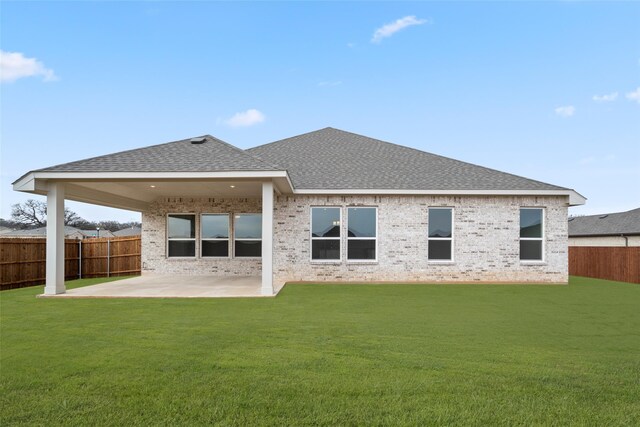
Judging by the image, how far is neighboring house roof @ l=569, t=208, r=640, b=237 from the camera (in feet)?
74.9

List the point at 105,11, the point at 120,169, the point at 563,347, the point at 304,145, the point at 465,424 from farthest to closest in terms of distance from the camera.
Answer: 1. the point at 304,145
2. the point at 105,11
3. the point at 120,169
4. the point at 563,347
5. the point at 465,424

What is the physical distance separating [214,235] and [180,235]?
1.43 m

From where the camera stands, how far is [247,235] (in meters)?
16.3

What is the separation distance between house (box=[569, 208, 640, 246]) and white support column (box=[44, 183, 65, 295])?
85.0ft

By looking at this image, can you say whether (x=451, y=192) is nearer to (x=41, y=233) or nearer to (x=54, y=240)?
(x=54, y=240)

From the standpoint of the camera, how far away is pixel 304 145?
712 inches

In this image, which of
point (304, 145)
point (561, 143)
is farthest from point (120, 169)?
point (561, 143)

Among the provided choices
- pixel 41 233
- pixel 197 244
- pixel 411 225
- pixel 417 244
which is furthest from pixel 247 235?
pixel 41 233

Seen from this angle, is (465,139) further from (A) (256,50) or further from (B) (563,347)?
(B) (563,347)

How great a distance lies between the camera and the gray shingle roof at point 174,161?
10.3 m

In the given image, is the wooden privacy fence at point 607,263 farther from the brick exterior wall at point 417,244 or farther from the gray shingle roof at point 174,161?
the gray shingle roof at point 174,161

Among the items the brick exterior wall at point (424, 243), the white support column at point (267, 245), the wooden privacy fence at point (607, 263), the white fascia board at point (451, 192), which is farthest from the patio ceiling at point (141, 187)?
the wooden privacy fence at point (607, 263)

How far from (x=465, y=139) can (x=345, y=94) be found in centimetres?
668

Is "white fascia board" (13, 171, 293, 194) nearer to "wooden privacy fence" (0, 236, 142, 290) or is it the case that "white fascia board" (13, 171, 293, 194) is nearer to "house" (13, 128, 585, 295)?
"house" (13, 128, 585, 295)
